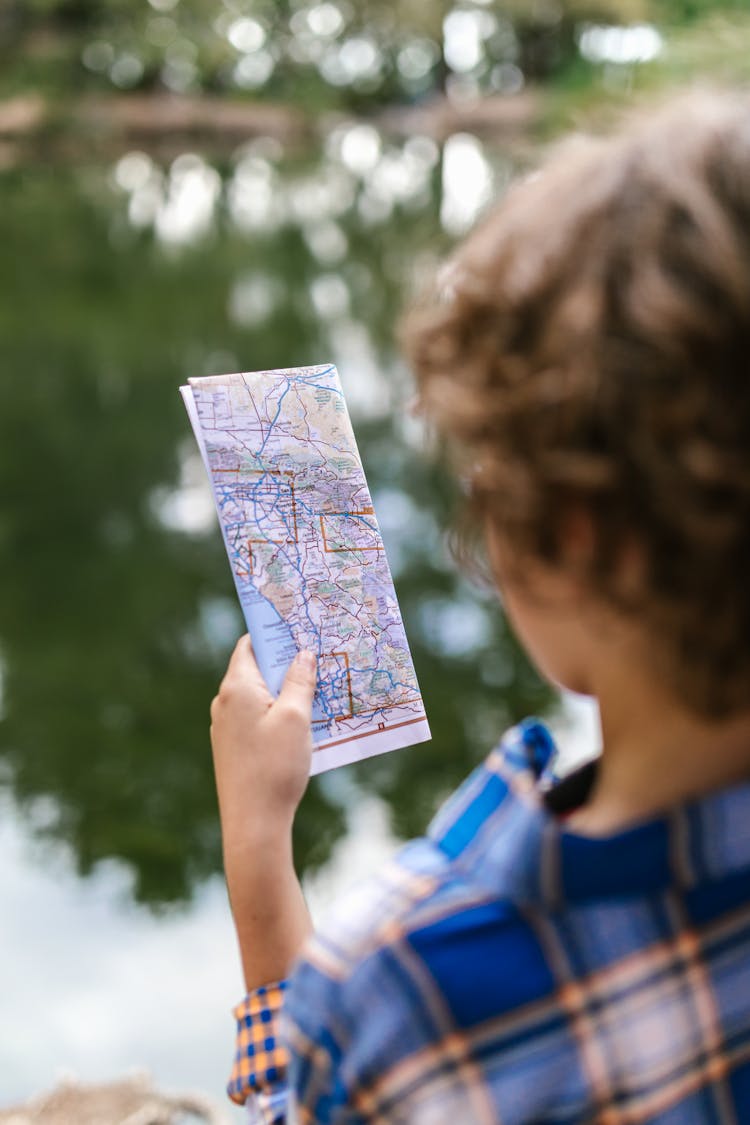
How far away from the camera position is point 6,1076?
1767 mm

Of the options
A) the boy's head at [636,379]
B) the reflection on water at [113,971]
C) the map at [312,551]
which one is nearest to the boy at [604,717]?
the boy's head at [636,379]

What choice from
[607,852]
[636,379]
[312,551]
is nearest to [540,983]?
[607,852]

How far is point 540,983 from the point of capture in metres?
0.40

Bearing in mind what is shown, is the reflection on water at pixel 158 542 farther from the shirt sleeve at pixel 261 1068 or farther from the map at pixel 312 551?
the shirt sleeve at pixel 261 1068

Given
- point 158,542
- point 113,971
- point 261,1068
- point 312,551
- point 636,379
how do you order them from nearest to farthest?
point 636,379 → point 261,1068 → point 312,551 → point 113,971 → point 158,542

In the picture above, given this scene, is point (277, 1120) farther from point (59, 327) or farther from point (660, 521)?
point (59, 327)

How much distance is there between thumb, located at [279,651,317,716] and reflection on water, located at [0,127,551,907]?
0.22 metres

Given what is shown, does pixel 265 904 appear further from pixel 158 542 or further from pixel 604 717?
pixel 158 542

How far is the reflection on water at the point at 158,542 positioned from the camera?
2.49 metres

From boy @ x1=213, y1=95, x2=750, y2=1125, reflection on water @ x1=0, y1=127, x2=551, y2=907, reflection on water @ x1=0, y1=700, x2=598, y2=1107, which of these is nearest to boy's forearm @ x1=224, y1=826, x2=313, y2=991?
boy @ x1=213, y1=95, x2=750, y2=1125

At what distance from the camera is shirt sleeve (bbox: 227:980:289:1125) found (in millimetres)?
558

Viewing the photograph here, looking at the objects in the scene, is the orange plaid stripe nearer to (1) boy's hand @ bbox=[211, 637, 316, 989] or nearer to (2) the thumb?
(1) boy's hand @ bbox=[211, 637, 316, 989]

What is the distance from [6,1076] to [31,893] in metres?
0.44

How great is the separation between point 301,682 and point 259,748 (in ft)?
0.15
